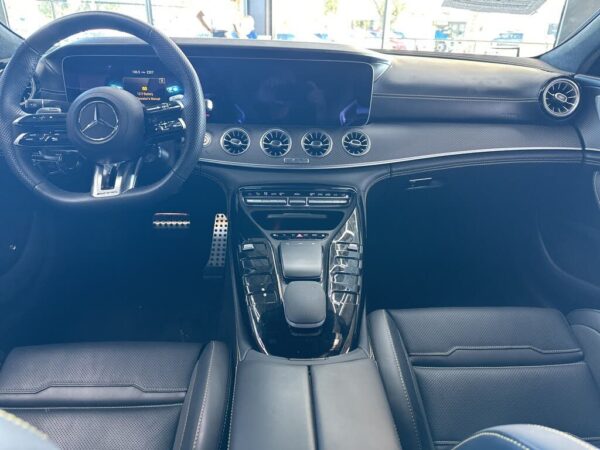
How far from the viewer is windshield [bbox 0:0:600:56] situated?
6.01ft

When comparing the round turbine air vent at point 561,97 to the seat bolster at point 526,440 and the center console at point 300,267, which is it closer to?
the center console at point 300,267

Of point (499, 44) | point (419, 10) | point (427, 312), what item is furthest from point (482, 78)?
point (427, 312)

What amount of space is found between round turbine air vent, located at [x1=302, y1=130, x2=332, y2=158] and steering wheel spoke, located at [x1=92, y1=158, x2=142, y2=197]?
64 centimetres

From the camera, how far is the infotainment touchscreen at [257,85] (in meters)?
1.49

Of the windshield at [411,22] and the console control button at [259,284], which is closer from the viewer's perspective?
the console control button at [259,284]

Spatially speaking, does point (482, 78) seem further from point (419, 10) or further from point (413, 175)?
point (419, 10)

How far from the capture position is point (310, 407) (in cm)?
104

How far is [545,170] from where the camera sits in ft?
6.17

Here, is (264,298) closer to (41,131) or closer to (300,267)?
(300,267)

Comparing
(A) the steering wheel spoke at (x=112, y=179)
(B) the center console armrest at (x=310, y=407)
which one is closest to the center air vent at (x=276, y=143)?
(A) the steering wheel spoke at (x=112, y=179)

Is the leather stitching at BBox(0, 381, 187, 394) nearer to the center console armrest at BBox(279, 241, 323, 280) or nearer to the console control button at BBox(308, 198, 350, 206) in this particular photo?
the center console armrest at BBox(279, 241, 323, 280)

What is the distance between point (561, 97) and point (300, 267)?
3.82 feet

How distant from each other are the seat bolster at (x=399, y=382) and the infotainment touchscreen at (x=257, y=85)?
752 millimetres

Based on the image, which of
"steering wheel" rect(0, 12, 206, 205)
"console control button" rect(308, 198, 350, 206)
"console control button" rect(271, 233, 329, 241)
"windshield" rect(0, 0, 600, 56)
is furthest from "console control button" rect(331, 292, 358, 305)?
"windshield" rect(0, 0, 600, 56)
